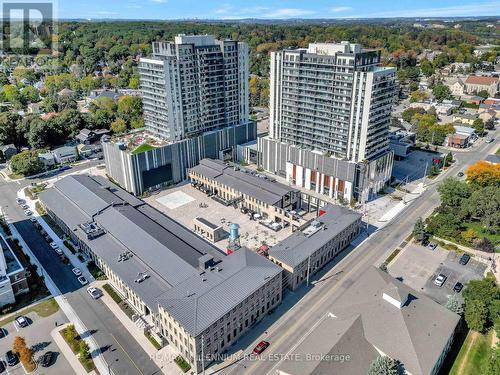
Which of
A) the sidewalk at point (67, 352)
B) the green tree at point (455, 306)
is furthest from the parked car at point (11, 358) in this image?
the green tree at point (455, 306)

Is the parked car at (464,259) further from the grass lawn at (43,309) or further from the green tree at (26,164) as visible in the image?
the green tree at (26,164)

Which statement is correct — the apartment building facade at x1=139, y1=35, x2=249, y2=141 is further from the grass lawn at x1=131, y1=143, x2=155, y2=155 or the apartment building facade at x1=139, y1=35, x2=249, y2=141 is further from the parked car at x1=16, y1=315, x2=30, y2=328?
the parked car at x1=16, y1=315, x2=30, y2=328

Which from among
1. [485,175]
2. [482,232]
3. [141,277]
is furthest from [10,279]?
[485,175]

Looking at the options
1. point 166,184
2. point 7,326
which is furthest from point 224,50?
point 7,326

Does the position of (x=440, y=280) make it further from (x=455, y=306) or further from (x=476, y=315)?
(x=476, y=315)

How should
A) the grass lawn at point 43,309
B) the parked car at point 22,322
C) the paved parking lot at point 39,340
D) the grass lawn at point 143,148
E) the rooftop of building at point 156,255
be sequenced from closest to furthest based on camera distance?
the paved parking lot at point 39,340 < the rooftop of building at point 156,255 < the parked car at point 22,322 < the grass lawn at point 43,309 < the grass lawn at point 143,148

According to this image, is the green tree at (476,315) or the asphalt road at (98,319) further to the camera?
the green tree at (476,315)
